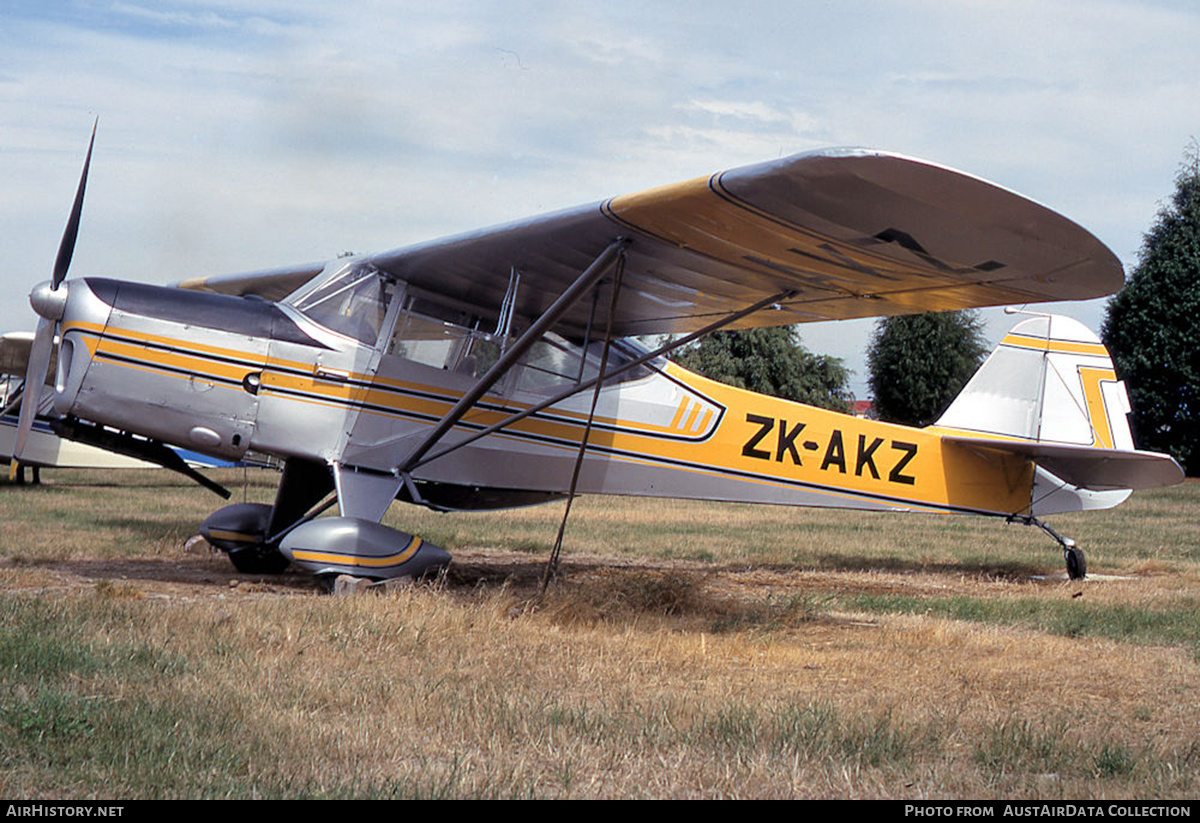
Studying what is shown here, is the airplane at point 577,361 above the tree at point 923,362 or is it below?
below

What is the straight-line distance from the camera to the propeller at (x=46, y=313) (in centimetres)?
744

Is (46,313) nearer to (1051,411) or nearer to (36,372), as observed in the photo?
(36,372)

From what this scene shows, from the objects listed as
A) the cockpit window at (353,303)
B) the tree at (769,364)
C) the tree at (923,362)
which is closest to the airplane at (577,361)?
the cockpit window at (353,303)

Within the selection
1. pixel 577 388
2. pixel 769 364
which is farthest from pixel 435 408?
pixel 769 364

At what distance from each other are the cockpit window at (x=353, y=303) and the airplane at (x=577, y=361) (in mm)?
15

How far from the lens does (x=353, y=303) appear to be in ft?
26.7

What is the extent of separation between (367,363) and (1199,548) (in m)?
10.6

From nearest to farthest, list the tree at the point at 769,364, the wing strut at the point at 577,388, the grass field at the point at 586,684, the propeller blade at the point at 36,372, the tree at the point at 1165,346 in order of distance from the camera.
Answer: the grass field at the point at 586,684 → the propeller blade at the point at 36,372 → the wing strut at the point at 577,388 → the tree at the point at 1165,346 → the tree at the point at 769,364

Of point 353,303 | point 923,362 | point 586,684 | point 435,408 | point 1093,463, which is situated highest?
point 923,362

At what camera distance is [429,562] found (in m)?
7.57

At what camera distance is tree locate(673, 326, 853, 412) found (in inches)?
1700

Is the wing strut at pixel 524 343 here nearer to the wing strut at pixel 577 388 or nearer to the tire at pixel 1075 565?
the wing strut at pixel 577 388

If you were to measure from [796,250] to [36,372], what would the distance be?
17.8 ft
